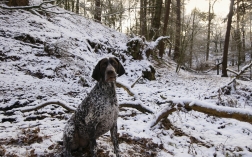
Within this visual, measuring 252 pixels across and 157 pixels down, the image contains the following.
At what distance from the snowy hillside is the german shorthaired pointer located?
1.78 feet

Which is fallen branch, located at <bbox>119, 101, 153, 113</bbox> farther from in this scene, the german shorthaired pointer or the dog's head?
the dog's head

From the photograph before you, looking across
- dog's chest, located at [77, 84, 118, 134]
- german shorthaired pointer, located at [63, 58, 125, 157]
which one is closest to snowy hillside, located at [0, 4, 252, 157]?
german shorthaired pointer, located at [63, 58, 125, 157]

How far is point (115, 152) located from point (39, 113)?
2928mm

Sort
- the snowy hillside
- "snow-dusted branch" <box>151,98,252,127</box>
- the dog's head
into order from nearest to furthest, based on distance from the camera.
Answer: the dog's head < "snow-dusted branch" <box>151,98,252,127</box> < the snowy hillside

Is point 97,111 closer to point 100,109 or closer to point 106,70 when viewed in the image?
point 100,109

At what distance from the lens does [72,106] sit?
541 cm

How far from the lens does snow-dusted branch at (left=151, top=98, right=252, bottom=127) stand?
3.18 meters

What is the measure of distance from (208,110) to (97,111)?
217cm

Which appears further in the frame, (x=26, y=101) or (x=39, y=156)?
(x=26, y=101)

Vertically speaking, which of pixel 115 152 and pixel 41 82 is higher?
pixel 41 82

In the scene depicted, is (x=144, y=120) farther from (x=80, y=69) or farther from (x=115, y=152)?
(x=80, y=69)

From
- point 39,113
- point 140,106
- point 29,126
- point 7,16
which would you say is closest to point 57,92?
point 39,113

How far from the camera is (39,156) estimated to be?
285 cm

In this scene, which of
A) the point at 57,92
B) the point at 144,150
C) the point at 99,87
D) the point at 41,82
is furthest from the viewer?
the point at 41,82
